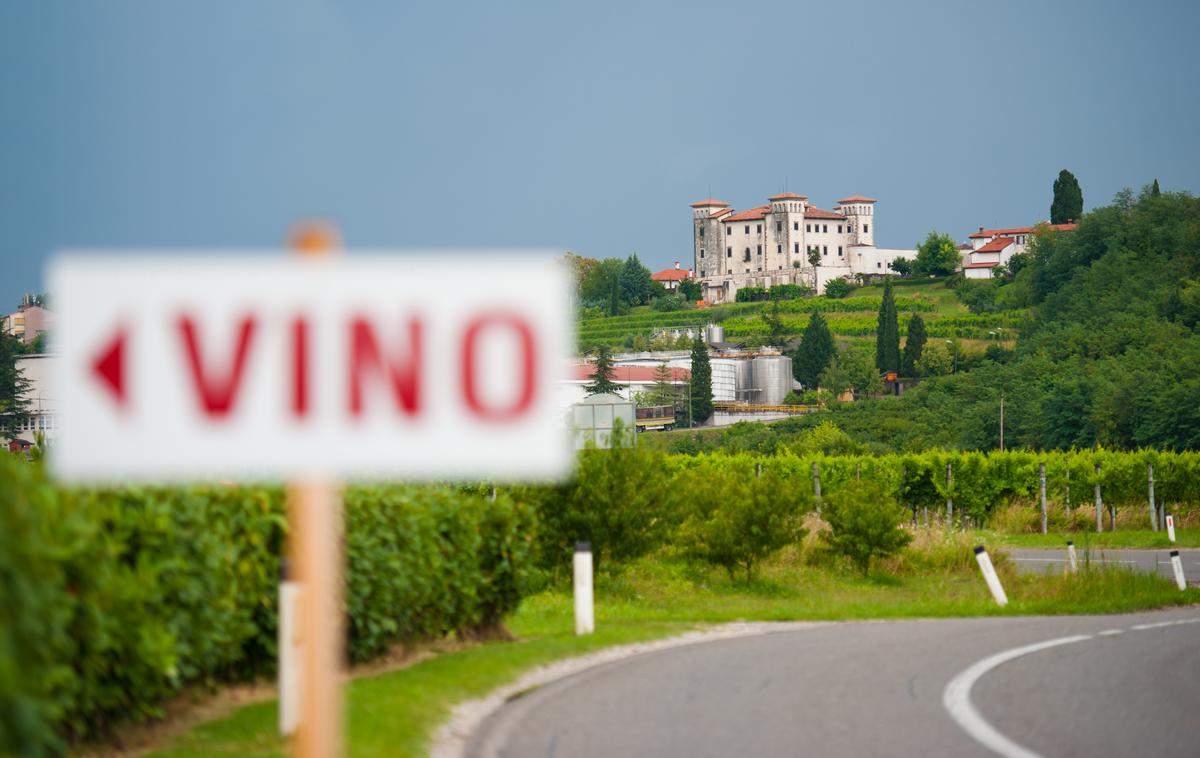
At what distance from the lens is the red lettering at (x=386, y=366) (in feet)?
13.4

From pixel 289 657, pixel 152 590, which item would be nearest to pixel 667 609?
pixel 289 657

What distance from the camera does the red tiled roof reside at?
538 ft

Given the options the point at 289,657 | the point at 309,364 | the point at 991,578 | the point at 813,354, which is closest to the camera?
the point at 309,364

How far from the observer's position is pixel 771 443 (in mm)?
111250

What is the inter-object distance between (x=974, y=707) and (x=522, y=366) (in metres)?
8.20

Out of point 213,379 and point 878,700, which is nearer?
point 213,379

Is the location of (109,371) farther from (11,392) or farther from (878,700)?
(11,392)

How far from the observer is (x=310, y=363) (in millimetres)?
4137

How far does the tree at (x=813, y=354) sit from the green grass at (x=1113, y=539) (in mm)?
122417

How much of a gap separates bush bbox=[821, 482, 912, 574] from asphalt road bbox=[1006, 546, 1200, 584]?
240 cm

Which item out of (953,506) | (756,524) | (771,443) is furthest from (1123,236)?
(756,524)

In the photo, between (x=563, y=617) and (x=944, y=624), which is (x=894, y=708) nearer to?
(x=944, y=624)

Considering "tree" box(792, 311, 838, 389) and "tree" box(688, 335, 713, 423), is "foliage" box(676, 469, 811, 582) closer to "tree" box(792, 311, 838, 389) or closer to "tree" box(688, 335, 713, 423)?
"tree" box(688, 335, 713, 423)

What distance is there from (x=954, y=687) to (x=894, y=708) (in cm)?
128
